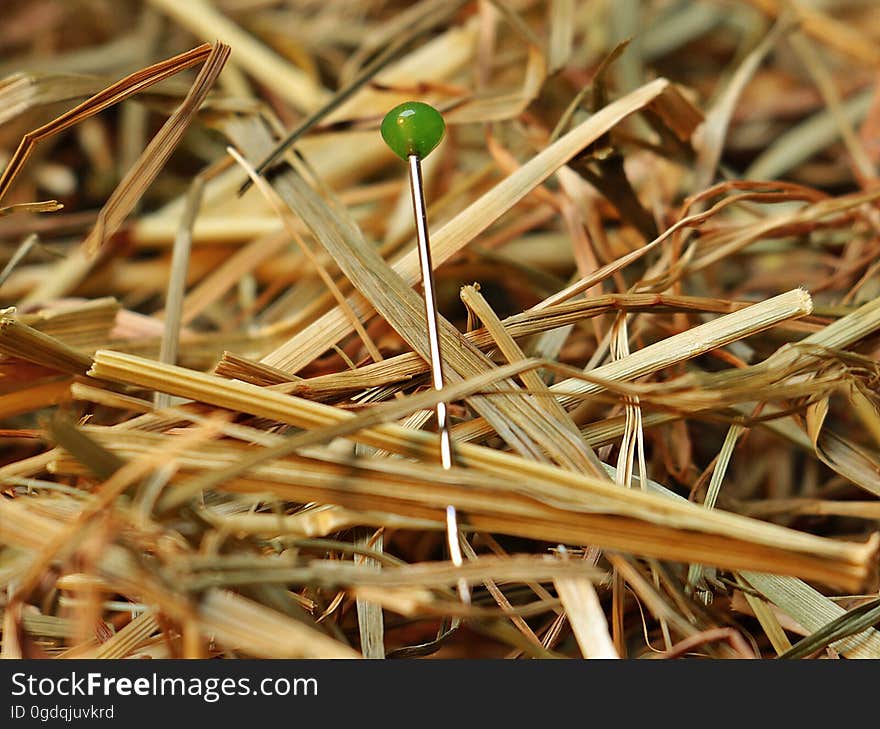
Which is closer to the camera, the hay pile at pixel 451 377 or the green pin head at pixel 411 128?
the hay pile at pixel 451 377

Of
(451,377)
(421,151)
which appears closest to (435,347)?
(451,377)

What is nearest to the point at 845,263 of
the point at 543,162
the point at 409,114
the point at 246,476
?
the point at 543,162

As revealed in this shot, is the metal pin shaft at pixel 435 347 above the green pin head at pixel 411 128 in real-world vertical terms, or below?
below

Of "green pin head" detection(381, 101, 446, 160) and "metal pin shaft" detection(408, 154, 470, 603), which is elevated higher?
"green pin head" detection(381, 101, 446, 160)

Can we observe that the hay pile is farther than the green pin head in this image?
No

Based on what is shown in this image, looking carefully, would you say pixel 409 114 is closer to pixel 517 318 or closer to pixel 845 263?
pixel 517 318
